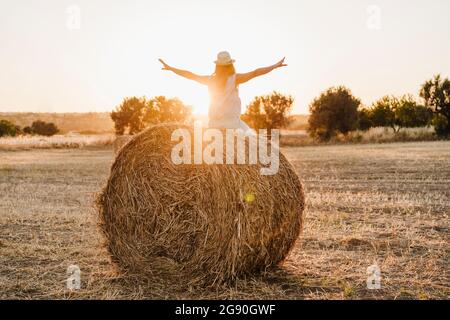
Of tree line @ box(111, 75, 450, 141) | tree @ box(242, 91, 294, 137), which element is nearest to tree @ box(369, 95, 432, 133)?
tree line @ box(111, 75, 450, 141)

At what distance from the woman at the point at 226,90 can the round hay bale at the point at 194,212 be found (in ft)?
2.72

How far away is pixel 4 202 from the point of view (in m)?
12.8

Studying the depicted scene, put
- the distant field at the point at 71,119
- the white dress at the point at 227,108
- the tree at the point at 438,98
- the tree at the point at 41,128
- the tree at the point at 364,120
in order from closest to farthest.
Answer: the white dress at the point at 227,108, the tree at the point at 438,98, the tree at the point at 364,120, the tree at the point at 41,128, the distant field at the point at 71,119

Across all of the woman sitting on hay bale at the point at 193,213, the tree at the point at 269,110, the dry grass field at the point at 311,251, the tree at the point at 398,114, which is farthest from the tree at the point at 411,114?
the woman sitting on hay bale at the point at 193,213

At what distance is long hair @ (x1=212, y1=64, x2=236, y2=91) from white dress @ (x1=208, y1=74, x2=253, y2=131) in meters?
0.05

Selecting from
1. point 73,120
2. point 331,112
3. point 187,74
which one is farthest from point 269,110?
point 73,120

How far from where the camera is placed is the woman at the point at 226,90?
7.53 metres

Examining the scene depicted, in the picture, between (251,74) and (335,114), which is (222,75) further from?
(335,114)

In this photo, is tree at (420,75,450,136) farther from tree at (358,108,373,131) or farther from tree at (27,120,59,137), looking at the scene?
tree at (27,120,59,137)

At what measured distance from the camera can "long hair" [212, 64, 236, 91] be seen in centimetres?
760

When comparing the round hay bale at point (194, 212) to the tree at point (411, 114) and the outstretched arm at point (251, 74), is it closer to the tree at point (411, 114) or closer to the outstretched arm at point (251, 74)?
the outstretched arm at point (251, 74)

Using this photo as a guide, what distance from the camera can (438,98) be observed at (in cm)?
5081

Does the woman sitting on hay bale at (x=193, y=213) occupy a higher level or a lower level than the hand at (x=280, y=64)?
lower
